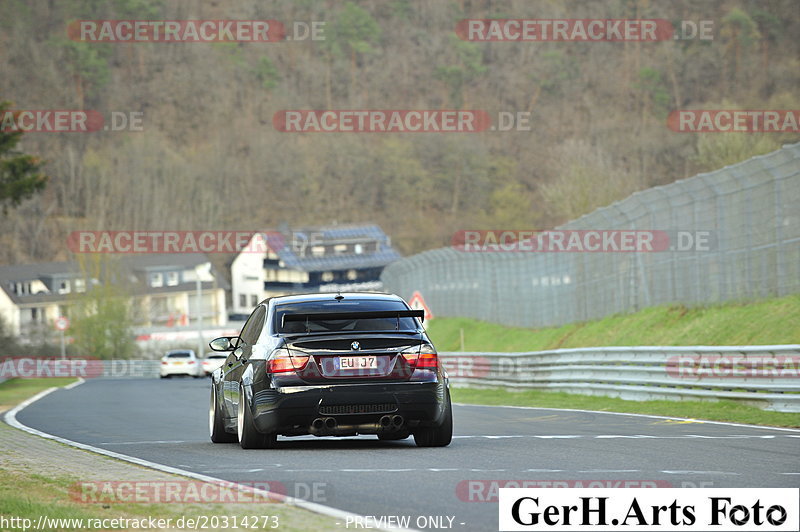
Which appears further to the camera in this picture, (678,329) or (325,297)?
(678,329)

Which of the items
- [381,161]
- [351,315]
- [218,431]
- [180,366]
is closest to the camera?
[351,315]

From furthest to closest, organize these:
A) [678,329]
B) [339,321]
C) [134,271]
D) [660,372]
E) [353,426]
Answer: [134,271]
[678,329]
[660,372]
[339,321]
[353,426]

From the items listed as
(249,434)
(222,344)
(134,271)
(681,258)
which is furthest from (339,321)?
(134,271)

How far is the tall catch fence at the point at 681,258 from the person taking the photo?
25.0 metres

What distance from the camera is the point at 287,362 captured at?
42.0ft

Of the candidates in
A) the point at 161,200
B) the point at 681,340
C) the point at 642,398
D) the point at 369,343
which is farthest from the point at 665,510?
the point at 161,200

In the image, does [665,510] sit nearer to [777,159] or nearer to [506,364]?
[777,159]

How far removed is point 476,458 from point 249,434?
8.06 feet

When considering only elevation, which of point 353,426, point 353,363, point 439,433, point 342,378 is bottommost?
point 439,433

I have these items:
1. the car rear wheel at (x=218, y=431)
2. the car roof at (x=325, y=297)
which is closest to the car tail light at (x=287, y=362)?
the car roof at (x=325, y=297)

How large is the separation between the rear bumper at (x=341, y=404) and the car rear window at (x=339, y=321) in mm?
691

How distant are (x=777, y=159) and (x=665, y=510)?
17764 millimetres

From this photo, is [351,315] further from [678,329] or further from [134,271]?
[134,271]

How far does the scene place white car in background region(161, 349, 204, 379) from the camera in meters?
61.2
